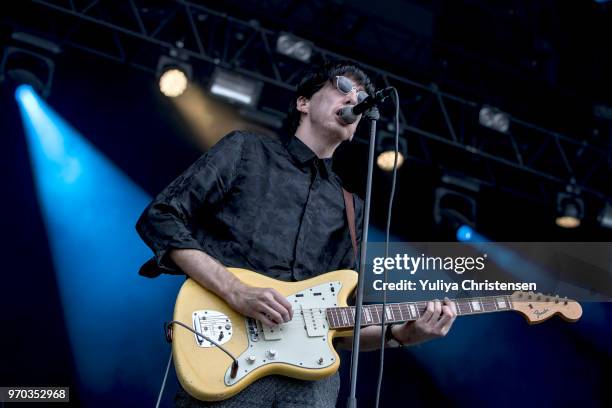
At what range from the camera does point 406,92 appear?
6484 millimetres

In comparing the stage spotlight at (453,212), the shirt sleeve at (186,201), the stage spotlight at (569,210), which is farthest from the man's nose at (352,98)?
the stage spotlight at (569,210)

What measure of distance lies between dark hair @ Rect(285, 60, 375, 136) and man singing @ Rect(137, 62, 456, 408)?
18mm

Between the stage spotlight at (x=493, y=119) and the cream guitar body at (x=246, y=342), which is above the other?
the stage spotlight at (x=493, y=119)

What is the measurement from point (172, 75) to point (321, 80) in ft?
9.22

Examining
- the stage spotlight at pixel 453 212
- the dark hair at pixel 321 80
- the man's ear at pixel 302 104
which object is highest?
the stage spotlight at pixel 453 212

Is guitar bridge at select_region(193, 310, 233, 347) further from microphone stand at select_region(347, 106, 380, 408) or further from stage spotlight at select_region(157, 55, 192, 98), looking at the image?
stage spotlight at select_region(157, 55, 192, 98)

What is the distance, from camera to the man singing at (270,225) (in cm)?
235

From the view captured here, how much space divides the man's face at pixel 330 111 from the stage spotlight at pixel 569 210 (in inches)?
169

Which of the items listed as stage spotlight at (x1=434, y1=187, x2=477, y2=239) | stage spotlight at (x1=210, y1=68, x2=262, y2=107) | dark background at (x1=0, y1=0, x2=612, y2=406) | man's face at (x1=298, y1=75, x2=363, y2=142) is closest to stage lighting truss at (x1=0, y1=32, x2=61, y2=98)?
dark background at (x1=0, y1=0, x2=612, y2=406)

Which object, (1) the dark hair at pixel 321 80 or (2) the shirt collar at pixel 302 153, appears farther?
(1) the dark hair at pixel 321 80

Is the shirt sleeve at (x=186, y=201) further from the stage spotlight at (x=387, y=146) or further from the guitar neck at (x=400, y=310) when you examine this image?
the stage spotlight at (x=387, y=146)

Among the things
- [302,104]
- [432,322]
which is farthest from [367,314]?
[302,104]

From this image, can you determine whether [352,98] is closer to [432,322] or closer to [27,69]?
[432,322]

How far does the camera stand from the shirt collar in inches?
115
